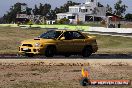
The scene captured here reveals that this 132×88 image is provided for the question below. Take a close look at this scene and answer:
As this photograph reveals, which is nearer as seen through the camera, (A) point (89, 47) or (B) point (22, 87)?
(B) point (22, 87)

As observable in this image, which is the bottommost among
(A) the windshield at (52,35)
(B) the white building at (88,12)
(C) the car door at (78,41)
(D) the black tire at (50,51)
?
(B) the white building at (88,12)

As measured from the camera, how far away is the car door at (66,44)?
23.7 metres

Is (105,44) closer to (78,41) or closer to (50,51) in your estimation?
(78,41)

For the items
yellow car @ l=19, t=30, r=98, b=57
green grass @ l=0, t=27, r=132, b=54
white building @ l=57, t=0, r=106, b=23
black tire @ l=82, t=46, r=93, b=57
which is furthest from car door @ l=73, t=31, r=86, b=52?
white building @ l=57, t=0, r=106, b=23

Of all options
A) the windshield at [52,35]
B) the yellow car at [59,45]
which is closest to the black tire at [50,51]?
the yellow car at [59,45]

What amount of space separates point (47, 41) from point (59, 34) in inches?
45.8

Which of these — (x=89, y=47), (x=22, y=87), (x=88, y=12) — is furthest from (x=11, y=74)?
(x=88, y=12)

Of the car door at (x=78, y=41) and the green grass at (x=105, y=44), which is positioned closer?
the car door at (x=78, y=41)

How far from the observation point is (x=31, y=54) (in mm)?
23578

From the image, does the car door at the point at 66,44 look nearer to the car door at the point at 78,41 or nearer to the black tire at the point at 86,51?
the car door at the point at 78,41

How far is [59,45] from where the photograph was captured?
23609 millimetres

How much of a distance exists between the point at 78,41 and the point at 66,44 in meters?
0.80

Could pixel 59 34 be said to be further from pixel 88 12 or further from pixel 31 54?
pixel 88 12

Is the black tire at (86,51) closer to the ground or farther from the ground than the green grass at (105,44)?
farther from the ground
